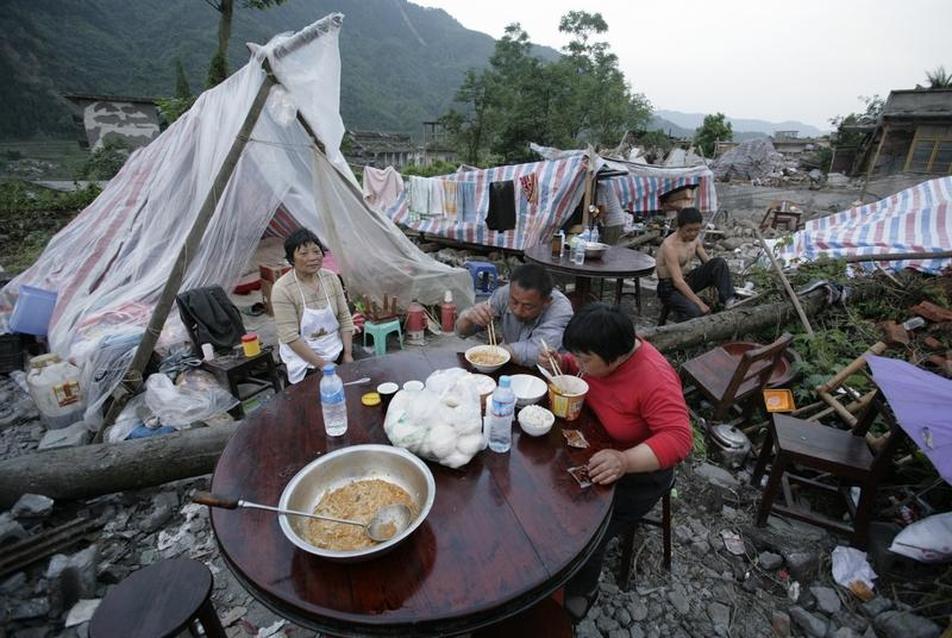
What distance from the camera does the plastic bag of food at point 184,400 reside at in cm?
387

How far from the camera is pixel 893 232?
702cm

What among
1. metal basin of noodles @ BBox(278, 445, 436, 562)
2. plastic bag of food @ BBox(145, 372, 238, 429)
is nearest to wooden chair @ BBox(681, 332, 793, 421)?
metal basin of noodles @ BBox(278, 445, 436, 562)

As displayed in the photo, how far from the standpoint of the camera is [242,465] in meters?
1.91

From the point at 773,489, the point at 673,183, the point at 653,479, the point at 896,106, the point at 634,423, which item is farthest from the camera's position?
the point at 896,106

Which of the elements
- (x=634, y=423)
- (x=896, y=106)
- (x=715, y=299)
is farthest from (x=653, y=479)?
(x=896, y=106)

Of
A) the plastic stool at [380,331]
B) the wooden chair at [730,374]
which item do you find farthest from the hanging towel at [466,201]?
the wooden chair at [730,374]

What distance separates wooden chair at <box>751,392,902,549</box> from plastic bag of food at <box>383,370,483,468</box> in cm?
252

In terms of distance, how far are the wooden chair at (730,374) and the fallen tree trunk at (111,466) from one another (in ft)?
14.1

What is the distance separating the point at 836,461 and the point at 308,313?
431cm

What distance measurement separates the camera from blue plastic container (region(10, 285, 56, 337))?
5027mm

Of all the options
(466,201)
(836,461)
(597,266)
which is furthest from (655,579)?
(466,201)

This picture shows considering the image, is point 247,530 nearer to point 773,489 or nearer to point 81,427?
point 773,489

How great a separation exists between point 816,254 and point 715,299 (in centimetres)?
273

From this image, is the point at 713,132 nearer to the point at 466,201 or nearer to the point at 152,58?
the point at 466,201
